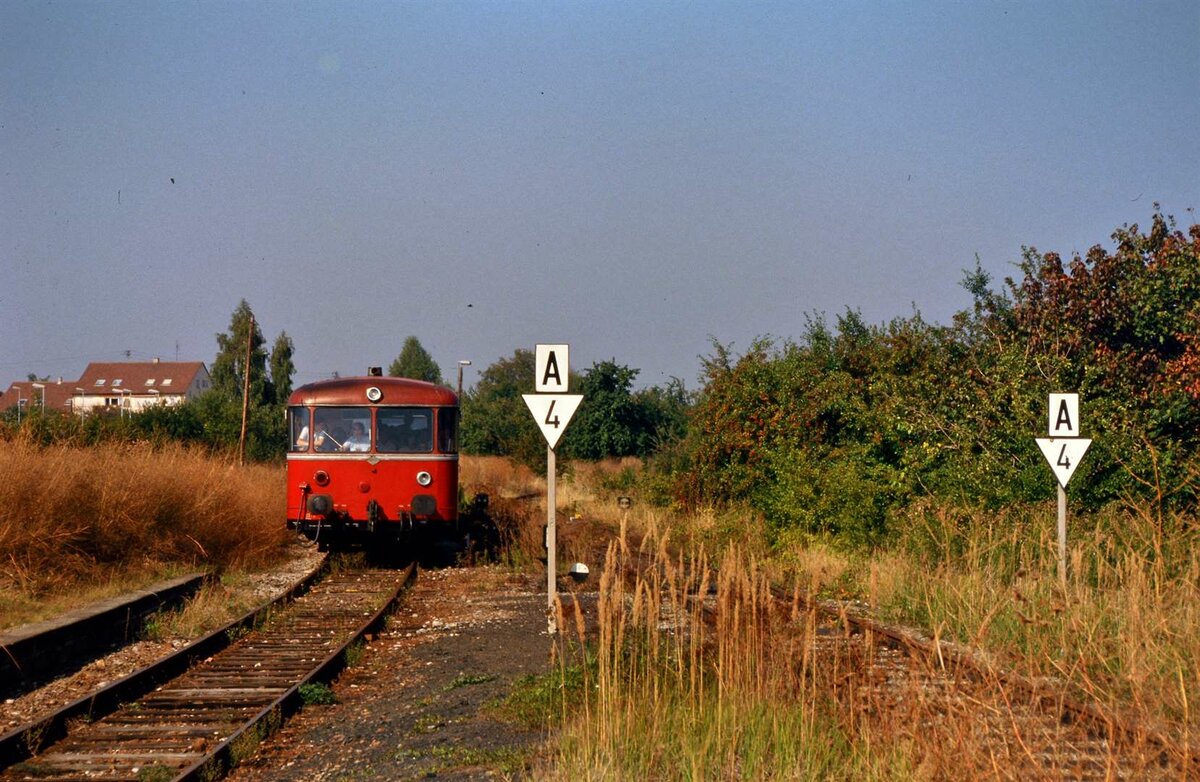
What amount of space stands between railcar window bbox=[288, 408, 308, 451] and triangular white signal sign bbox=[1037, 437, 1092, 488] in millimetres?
10803

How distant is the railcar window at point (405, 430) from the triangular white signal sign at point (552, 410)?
23.1ft

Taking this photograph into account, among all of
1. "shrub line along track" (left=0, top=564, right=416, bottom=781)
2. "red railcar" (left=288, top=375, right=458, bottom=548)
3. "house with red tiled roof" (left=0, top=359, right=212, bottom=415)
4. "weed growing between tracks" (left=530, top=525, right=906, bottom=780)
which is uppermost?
"house with red tiled roof" (left=0, top=359, right=212, bottom=415)

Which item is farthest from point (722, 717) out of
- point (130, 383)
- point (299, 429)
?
point (130, 383)

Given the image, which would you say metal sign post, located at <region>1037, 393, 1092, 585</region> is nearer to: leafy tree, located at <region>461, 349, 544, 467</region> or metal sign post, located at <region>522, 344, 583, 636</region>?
metal sign post, located at <region>522, 344, 583, 636</region>

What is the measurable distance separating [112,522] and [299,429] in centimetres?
378

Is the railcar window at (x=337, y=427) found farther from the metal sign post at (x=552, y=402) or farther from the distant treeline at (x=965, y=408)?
the metal sign post at (x=552, y=402)

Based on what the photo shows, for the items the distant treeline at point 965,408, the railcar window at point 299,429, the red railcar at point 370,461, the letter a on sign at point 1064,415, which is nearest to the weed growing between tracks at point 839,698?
the letter a on sign at point 1064,415

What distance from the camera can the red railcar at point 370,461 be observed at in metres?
17.4

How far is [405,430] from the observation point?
1766 centimetres

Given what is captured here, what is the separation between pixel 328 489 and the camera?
57.2ft

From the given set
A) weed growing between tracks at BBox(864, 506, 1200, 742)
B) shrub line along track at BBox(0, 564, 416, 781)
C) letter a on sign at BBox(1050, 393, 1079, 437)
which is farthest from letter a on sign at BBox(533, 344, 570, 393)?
letter a on sign at BBox(1050, 393, 1079, 437)

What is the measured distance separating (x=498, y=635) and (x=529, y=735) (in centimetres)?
442

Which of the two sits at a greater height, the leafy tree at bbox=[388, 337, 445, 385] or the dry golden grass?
the leafy tree at bbox=[388, 337, 445, 385]

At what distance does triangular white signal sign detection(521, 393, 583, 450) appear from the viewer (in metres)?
10.9
